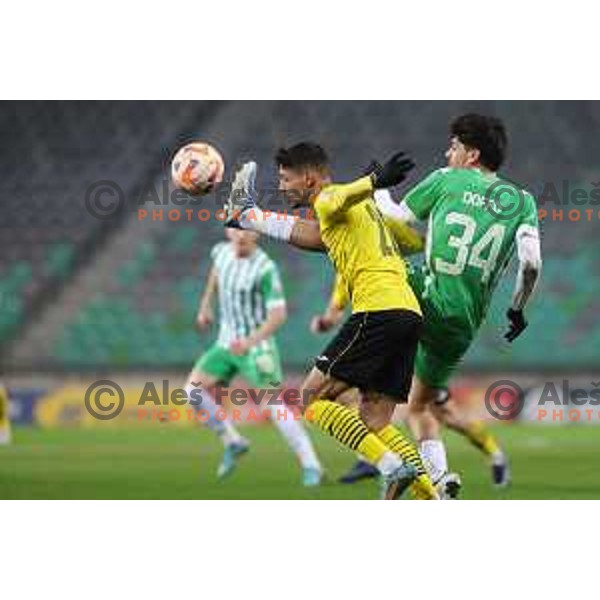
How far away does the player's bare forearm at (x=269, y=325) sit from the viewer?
11.5 m

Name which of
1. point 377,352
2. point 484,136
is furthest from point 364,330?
point 484,136

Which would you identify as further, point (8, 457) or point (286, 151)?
point (8, 457)

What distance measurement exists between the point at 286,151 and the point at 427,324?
1215 millimetres

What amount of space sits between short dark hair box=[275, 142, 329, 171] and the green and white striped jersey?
4240 mm

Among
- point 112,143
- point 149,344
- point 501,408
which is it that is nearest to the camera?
point 501,408

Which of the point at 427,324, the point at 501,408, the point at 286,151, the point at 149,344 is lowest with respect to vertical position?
the point at 427,324

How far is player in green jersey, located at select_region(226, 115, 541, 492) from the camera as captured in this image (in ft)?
24.9

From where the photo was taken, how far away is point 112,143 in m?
24.4

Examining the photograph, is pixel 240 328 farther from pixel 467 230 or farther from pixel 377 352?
pixel 377 352

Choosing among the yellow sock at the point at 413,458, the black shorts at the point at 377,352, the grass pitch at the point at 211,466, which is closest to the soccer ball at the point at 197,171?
the black shorts at the point at 377,352

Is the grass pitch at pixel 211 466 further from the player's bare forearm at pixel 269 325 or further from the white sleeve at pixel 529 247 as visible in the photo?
the white sleeve at pixel 529 247

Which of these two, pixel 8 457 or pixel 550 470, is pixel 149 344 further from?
pixel 550 470

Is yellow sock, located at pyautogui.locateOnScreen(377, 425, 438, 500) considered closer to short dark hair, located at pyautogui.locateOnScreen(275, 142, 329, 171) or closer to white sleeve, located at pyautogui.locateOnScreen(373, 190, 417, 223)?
white sleeve, located at pyautogui.locateOnScreen(373, 190, 417, 223)

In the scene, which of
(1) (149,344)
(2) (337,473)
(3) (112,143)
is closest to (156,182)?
(3) (112,143)
